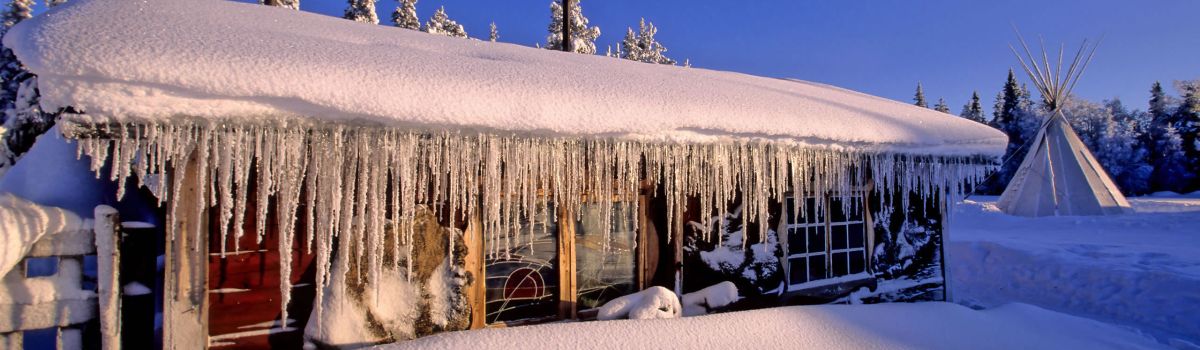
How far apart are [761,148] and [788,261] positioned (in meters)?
2.03

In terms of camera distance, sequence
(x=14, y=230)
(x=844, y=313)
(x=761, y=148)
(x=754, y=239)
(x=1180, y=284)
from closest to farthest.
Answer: (x=14, y=230) → (x=761, y=148) → (x=844, y=313) → (x=754, y=239) → (x=1180, y=284)

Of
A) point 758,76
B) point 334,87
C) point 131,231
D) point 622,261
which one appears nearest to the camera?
point 334,87

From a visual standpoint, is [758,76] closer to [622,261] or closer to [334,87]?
[622,261]

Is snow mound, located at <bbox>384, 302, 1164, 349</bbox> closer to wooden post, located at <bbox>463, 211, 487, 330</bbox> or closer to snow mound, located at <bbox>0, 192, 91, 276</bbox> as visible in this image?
wooden post, located at <bbox>463, 211, 487, 330</bbox>

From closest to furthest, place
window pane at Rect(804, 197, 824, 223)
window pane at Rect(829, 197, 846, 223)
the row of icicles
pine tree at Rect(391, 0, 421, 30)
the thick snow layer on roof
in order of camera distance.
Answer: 1. the thick snow layer on roof
2. the row of icicles
3. window pane at Rect(804, 197, 824, 223)
4. window pane at Rect(829, 197, 846, 223)
5. pine tree at Rect(391, 0, 421, 30)

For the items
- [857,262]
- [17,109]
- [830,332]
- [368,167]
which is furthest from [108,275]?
[857,262]

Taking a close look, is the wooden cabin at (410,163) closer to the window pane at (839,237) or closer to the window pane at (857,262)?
the window pane at (839,237)

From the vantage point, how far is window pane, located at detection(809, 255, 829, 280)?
596 cm

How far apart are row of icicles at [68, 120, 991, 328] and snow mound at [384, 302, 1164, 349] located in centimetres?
80

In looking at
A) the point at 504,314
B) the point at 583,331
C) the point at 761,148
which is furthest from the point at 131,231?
the point at 761,148

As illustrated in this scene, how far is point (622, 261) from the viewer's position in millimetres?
4879

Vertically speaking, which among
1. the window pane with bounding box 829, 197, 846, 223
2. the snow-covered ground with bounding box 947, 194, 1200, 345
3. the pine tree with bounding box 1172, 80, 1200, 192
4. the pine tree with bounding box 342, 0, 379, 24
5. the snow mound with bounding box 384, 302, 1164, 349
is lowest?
the snow-covered ground with bounding box 947, 194, 1200, 345

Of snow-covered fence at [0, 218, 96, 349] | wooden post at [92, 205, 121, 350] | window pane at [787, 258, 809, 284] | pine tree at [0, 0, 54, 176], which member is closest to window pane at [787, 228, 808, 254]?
window pane at [787, 258, 809, 284]

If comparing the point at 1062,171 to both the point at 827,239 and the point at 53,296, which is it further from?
the point at 53,296
